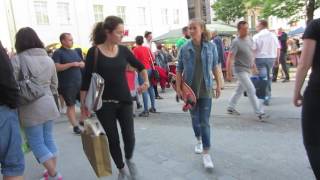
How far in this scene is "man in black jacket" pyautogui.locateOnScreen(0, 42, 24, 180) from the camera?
127 inches

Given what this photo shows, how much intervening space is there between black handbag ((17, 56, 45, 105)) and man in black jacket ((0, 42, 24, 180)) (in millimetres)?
641

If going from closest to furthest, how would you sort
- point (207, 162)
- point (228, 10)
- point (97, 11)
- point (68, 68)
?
1. point (207, 162)
2. point (68, 68)
3. point (97, 11)
4. point (228, 10)

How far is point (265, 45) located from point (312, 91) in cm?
567

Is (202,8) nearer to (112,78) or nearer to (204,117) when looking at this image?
(204,117)

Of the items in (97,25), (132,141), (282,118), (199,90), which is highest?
(97,25)

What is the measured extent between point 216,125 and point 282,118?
120 cm

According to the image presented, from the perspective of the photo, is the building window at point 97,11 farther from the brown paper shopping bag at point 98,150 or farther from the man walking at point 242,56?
the brown paper shopping bag at point 98,150

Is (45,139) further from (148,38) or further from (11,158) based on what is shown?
(148,38)

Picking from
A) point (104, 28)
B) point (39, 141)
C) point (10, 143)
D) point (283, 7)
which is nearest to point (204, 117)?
point (104, 28)

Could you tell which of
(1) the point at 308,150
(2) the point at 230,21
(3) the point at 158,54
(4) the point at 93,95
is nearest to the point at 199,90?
(4) the point at 93,95

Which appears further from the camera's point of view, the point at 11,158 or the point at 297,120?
the point at 297,120

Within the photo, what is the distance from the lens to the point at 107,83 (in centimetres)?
412

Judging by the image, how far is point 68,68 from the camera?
6.75m

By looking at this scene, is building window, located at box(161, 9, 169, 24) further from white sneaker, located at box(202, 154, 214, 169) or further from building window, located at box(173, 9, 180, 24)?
white sneaker, located at box(202, 154, 214, 169)
